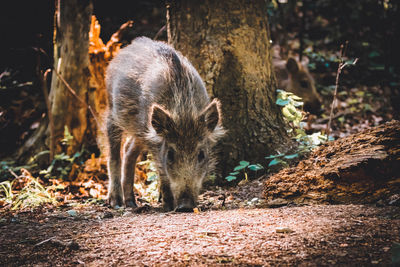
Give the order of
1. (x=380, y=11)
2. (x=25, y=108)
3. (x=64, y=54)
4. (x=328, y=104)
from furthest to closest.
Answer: (x=380, y=11), (x=328, y=104), (x=25, y=108), (x=64, y=54)

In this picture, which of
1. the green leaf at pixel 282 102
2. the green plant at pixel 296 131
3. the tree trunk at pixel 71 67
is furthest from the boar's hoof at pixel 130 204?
the green leaf at pixel 282 102

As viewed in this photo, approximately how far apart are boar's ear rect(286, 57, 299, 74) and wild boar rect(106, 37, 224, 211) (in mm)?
4465

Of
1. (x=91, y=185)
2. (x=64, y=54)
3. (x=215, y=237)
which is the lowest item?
(x=91, y=185)

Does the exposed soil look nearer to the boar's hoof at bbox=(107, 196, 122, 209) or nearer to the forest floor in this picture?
the forest floor

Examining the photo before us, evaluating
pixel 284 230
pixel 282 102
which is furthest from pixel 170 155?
pixel 284 230

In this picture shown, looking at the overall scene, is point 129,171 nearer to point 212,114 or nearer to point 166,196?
point 166,196

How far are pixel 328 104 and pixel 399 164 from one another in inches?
263

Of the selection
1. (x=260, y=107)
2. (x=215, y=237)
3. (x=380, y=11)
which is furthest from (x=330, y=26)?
(x=215, y=237)

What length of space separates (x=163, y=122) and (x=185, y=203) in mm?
890

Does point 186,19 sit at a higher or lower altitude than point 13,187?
higher

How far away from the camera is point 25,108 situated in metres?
8.51

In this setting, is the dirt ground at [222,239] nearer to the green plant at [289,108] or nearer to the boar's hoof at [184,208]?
the boar's hoof at [184,208]

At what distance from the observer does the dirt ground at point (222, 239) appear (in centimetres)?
210

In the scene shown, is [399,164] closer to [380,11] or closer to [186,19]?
[186,19]
